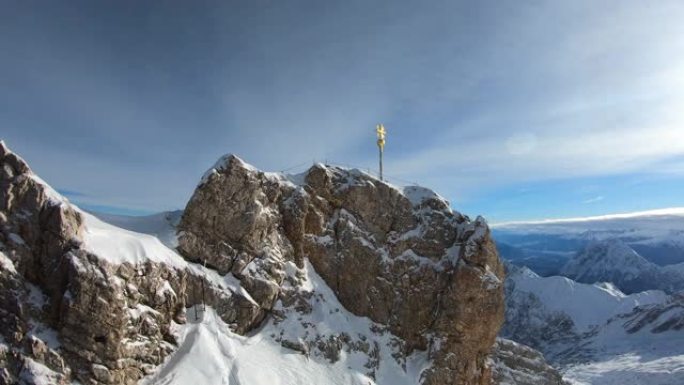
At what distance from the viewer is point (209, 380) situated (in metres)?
38.8

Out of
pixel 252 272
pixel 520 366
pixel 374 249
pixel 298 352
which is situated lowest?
pixel 520 366

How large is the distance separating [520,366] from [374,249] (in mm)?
72616

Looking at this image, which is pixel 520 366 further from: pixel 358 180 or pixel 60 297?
pixel 60 297

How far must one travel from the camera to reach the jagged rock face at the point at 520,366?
98.3 m

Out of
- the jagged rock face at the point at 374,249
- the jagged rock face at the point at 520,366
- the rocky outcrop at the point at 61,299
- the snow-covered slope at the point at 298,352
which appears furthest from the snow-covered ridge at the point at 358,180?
the jagged rock face at the point at 520,366

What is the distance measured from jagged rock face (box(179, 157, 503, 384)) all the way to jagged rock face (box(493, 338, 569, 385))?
144 ft

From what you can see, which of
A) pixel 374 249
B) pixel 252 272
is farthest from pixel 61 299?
pixel 374 249

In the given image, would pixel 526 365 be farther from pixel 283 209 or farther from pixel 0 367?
pixel 0 367

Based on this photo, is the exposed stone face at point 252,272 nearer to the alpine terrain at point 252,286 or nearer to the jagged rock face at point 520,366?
the alpine terrain at point 252,286

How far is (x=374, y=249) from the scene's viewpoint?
57688mm

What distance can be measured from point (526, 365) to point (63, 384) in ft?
338

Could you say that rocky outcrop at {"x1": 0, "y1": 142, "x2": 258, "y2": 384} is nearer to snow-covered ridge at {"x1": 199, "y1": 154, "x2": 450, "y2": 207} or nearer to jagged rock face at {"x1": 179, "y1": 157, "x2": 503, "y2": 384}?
jagged rock face at {"x1": 179, "y1": 157, "x2": 503, "y2": 384}

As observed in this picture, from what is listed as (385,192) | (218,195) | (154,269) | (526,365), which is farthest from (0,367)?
(526,365)

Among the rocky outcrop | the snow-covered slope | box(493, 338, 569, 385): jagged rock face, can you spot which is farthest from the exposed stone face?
box(493, 338, 569, 385): jagged rock face
